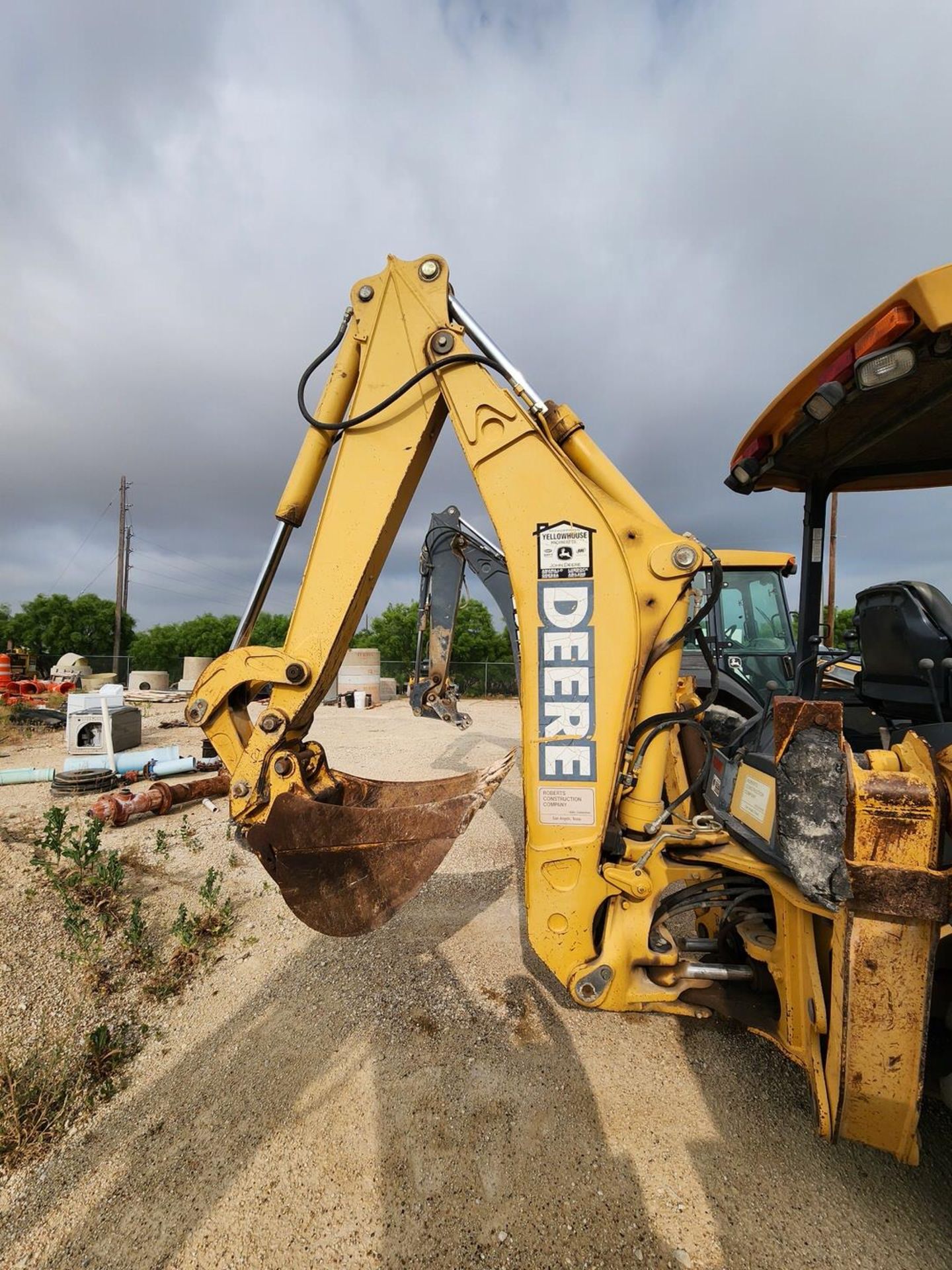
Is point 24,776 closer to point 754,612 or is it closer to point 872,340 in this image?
point 754,612

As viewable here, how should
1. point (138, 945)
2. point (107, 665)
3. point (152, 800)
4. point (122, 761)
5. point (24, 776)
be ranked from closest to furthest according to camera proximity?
1. point (138, 945)
2. point (152, 800)
3. point (24, 776)
4. point (122, 761)
5. point (107, 665)

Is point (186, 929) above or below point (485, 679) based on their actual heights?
below

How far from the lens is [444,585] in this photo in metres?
7.71

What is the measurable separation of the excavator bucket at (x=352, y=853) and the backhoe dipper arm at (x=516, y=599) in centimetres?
1

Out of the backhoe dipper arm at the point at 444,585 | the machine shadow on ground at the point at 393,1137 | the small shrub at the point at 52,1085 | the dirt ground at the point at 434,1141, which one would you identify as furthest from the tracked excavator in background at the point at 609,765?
the backhoe dipper arm at the point at 444,585

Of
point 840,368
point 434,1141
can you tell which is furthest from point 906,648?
point 434,1141

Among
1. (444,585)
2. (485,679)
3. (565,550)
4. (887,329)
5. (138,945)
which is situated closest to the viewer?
(887,329)

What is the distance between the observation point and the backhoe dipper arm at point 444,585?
24.7ft

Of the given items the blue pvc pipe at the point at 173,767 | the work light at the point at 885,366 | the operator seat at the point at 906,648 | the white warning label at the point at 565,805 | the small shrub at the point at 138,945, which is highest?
the work light at the point at 885,366

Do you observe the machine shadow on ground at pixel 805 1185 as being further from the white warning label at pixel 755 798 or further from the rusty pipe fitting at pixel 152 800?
the rusty pipe fitting at pixel 152 800

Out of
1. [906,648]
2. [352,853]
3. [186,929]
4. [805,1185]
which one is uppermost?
[906,648]

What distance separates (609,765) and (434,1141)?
1.47 meters

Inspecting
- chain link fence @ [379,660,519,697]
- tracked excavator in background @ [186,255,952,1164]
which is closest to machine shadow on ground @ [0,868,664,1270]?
tracked excavator in background @ [186,255,952,1164]

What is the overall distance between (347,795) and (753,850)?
1631 mm
